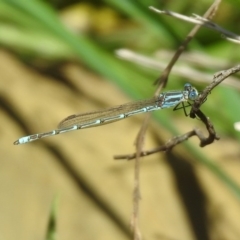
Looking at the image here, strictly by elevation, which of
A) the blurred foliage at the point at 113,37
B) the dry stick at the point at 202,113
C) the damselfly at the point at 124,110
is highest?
the blurred foliage at the point at 113,37

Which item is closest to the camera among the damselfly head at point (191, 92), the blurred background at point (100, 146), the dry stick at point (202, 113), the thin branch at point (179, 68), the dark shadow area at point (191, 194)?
the dry stick at point (202, 113)

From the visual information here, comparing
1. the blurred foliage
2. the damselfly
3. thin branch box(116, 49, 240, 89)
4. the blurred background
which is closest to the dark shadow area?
the blurred background

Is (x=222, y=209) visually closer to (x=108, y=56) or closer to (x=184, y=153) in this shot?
(x=184, y=153)

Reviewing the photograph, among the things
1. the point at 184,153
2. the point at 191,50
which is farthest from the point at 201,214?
the point at 191,50

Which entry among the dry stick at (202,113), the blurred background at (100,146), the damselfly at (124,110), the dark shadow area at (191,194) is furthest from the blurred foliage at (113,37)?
the dry stick at (202,113)

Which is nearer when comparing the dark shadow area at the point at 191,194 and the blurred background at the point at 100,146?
the blurred background at the point at 100,146

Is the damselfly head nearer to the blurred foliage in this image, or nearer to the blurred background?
the blurred background

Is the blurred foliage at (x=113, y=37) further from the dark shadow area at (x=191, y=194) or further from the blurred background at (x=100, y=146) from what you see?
the dark shadow area at (x=191, y=194)
